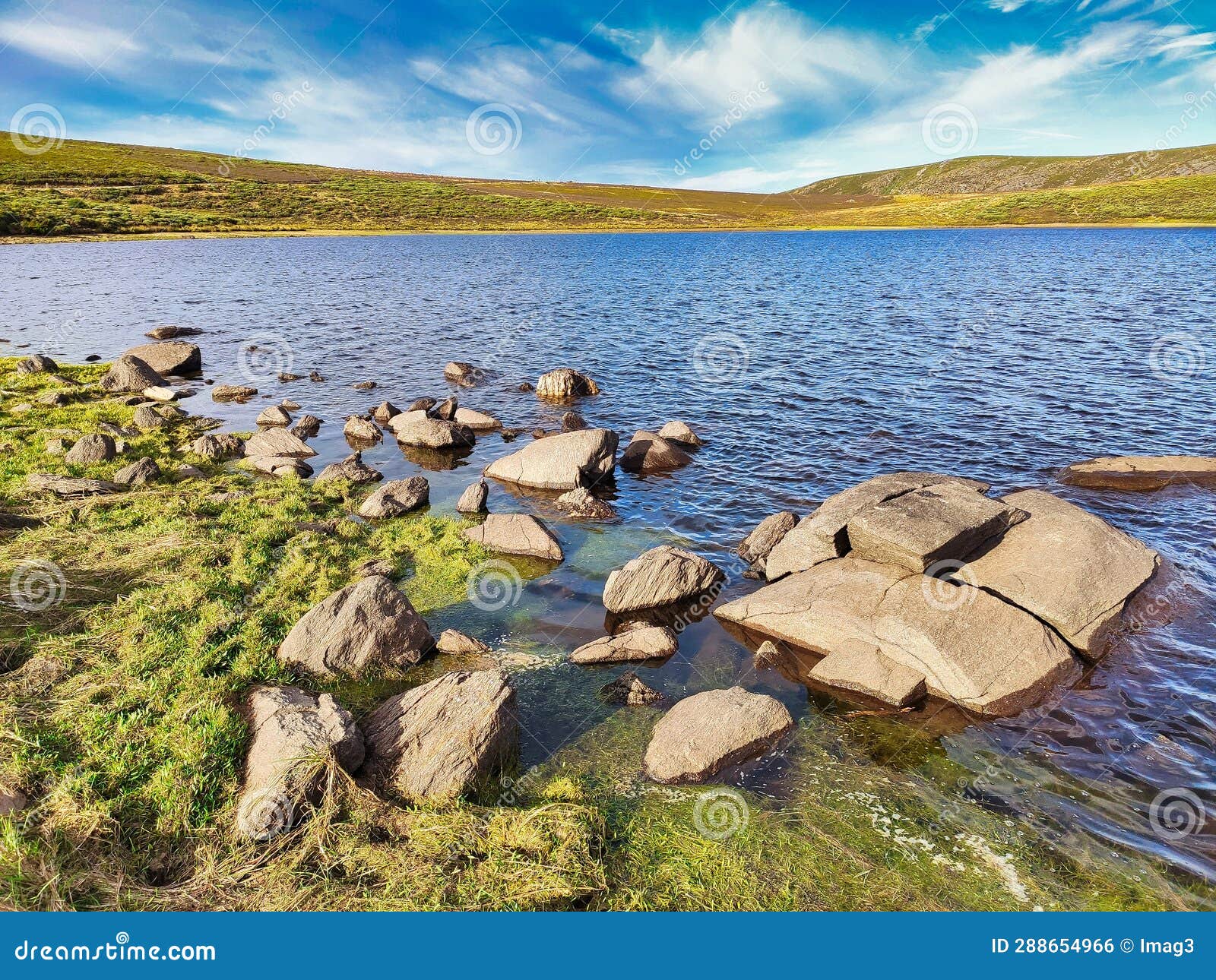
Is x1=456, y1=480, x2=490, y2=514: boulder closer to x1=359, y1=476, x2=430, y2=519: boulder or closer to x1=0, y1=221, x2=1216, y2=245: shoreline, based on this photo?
x1=359, y1=476, x2=430, y2=519: boulder

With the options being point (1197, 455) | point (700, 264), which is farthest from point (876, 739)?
point (700, 264)

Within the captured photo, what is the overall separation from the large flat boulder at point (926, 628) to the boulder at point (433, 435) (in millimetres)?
15020

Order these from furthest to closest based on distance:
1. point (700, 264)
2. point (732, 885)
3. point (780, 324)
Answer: point (700, 264) < point (780, 324) < point (732, 885)

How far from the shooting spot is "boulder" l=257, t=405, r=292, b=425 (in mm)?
28672

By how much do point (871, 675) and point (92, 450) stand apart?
24.1 meters

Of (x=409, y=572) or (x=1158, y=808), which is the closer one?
(x=1158, y=808)

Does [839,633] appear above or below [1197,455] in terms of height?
below

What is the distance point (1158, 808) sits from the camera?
9.76 metres

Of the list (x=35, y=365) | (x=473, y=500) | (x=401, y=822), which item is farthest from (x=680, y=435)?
(x=35, y=365)

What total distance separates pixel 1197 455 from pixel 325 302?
6212 cm

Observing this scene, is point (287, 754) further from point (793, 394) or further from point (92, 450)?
point (793, 394)

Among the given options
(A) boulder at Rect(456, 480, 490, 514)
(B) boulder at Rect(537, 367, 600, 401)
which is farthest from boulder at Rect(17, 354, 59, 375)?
(A) boulder at Rect(456, 480, 490, 514)

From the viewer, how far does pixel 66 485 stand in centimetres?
1820

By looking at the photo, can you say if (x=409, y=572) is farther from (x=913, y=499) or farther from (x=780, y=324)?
(x=780, y=324)
